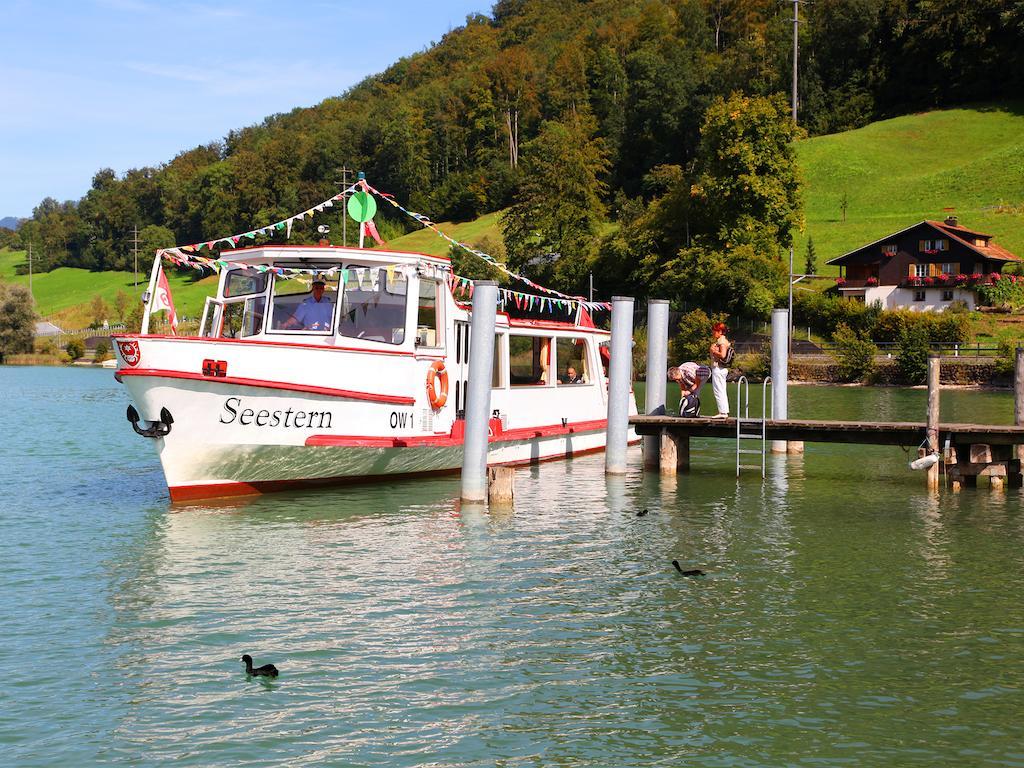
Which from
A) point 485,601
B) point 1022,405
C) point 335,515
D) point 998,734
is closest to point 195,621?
point 485,601

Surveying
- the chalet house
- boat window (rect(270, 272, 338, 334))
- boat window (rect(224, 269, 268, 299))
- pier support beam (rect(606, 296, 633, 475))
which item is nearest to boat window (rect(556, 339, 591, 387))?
pier support beam (rect(606, 296, 633, 475))

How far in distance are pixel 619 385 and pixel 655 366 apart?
90.8 inches

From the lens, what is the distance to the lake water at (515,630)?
10.5 meters

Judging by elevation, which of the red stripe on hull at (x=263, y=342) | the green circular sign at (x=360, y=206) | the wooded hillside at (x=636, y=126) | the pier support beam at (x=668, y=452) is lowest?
the pier support beam at (x=668, y=452)

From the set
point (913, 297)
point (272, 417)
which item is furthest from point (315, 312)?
point (913, 297)

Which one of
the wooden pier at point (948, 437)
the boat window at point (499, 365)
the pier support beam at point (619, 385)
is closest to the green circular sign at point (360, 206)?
the boat window at point (499, 365)

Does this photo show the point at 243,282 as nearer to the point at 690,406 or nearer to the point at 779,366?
the point at 690,406

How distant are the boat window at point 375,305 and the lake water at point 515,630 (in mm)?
3301

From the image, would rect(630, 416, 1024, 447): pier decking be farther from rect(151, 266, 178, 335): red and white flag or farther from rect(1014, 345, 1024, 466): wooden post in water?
rect(151, 266, 178, 335): red and white flag

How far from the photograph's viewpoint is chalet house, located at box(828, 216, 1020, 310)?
82.4m

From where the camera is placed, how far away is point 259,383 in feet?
69.3

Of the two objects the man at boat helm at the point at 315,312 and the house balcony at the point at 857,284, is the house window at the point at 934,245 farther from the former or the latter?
the man at boat helm at the point at 315,312

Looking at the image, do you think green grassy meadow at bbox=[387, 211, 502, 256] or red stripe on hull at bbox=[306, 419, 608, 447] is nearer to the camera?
red stripe on hull at bbox=[306, 419, 608, 447]

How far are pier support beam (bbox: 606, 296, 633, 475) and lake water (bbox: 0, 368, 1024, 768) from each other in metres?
1.86
